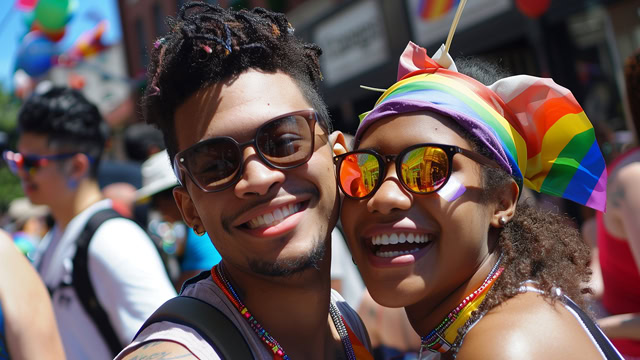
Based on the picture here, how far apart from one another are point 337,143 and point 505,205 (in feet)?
2.01

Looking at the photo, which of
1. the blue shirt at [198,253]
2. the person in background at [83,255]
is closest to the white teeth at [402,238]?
the person in background at [83,255]

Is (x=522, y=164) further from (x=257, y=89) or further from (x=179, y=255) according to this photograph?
(x=179, y=255)

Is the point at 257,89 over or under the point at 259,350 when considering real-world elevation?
over

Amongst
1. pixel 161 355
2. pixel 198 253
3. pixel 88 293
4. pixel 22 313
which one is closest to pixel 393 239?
pixel 161 355

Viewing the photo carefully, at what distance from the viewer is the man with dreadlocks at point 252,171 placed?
75.4 inches

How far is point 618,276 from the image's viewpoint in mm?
3146

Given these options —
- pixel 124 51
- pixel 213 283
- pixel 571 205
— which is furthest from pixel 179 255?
pixel 124 51

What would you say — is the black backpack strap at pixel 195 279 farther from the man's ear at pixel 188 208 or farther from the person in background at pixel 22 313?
the person in background at pixel 22 313

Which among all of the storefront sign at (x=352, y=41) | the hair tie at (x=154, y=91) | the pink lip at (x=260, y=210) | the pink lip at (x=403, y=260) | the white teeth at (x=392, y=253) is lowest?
the pink lip at (x=403, y=260)

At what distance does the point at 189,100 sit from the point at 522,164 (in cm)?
111

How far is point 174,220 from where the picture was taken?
4691 millimetres

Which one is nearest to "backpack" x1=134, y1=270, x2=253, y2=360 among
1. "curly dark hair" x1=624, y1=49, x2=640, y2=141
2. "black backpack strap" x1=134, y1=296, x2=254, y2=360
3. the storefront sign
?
"black backpack strap" x1=134, y1=296, x2=254, y2=360

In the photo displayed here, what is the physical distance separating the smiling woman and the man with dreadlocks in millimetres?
182

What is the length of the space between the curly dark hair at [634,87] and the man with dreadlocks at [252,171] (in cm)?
181
